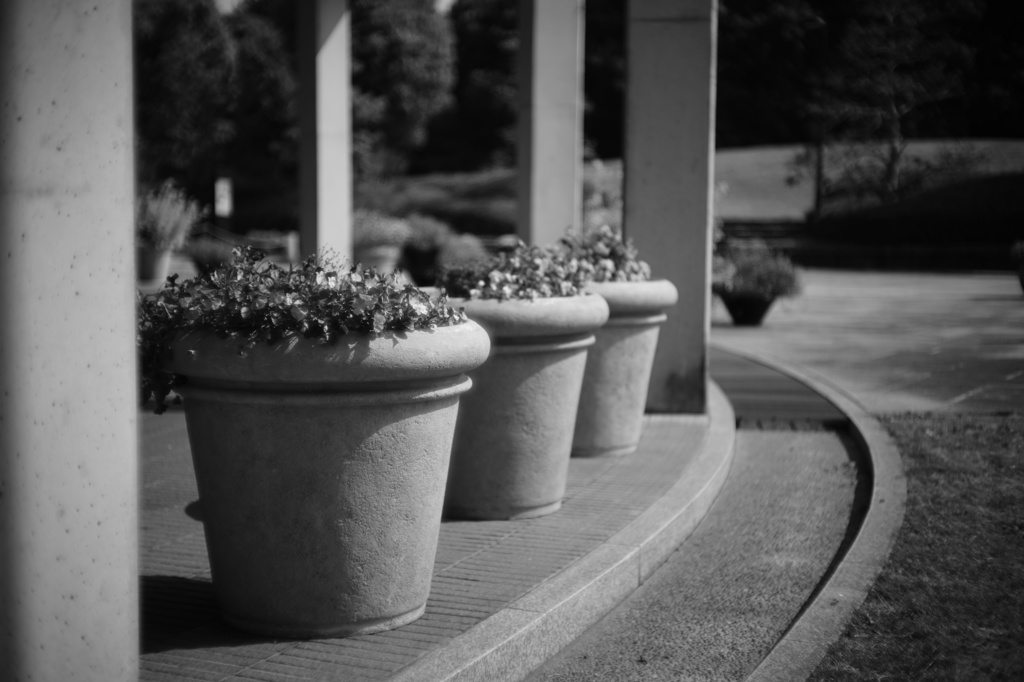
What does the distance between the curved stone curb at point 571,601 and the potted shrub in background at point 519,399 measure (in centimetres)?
55

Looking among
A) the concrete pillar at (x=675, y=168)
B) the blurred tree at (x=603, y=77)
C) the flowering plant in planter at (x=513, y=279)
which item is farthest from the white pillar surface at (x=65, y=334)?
the blurred tree at (x=603, y=77)

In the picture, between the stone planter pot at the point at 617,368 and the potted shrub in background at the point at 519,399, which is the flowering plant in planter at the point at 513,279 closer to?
the potted shrub in background at the point at 519,399

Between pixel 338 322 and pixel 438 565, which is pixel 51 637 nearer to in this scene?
pixel 338 322

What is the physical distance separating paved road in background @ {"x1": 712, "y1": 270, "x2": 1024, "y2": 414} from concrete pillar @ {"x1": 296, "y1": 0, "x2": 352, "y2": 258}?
5.27m

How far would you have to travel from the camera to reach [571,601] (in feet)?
13.9

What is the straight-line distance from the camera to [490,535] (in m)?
5.18

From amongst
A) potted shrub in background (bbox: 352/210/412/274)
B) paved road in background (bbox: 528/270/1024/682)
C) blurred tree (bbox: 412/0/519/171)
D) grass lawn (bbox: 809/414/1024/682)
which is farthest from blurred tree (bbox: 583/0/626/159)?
grass lawn (bbox: 809/414/1024/682)

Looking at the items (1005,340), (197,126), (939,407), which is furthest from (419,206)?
(939,407)

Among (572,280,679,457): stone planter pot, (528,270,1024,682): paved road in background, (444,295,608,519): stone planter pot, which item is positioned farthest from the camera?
(572,280,679,457): stone planter pot

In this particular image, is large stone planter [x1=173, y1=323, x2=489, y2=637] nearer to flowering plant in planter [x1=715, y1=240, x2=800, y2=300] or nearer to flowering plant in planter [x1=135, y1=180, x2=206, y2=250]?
flowering plant in planter [x1=715, y1=240, x2=800, y2=300]

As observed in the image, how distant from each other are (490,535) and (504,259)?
1.46m

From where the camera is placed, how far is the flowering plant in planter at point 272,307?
11.8ft

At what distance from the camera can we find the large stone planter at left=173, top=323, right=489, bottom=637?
11.8 ft

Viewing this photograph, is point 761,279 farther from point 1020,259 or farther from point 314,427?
point 314,427
